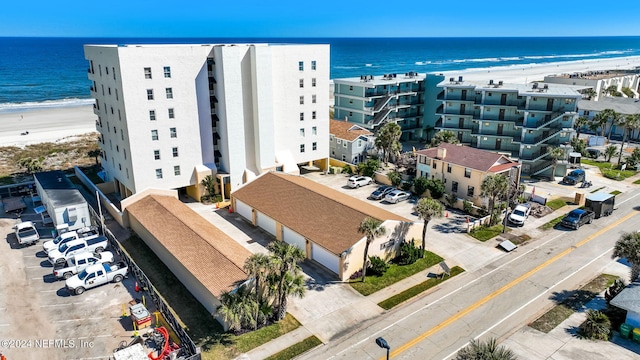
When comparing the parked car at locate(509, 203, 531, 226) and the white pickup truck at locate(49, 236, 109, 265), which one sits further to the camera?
the parked car at locate(509, 203, 531, 226)

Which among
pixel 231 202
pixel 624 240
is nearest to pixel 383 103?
pixel 231 202

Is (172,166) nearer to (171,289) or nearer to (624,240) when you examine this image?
(171,289)

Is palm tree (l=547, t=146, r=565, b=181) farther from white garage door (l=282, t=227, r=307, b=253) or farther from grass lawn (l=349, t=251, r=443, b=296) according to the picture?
white garage door (l=282, t=227, r=307, b=253)

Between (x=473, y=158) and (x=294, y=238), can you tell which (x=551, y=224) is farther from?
(x=294, y=238)

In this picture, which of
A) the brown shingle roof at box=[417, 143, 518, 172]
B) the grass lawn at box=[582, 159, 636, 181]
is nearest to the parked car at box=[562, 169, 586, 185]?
the grass lawn at box=[582, 159, 636, 181]

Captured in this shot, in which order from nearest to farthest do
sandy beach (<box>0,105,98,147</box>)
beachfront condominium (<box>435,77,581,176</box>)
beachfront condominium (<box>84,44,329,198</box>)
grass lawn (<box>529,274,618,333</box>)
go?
1. grass lawn (<box>529,274,618,333</box>)
2. beachfront condominium (<box>84,44,329,198</box>)
3. beachfront condominium (<box>435,77,581,176</box>)
4. sandy beach (<box>0,105,98,147</box>)
